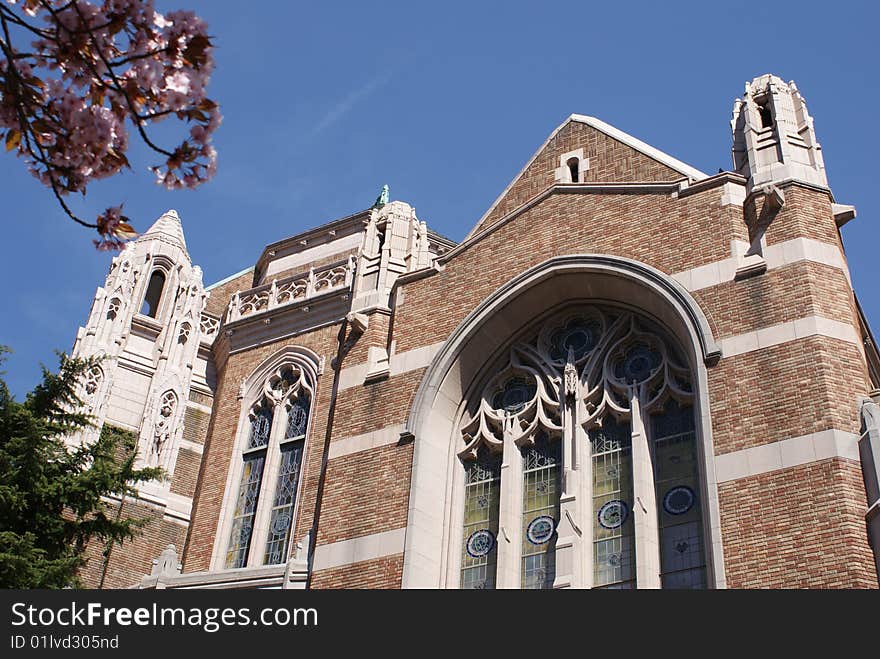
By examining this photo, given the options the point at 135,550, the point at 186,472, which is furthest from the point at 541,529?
the point at 186,472

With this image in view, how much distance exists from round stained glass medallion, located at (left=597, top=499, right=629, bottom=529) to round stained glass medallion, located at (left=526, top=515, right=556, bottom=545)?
2.28 feet

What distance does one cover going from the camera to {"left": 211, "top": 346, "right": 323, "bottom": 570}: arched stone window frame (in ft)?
61.4

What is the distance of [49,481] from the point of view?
52.7 feet

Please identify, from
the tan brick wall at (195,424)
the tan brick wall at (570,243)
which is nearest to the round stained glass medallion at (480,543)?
the tan brick wall at (570,243)

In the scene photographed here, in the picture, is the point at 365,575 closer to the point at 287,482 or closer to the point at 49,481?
the point at 287,482

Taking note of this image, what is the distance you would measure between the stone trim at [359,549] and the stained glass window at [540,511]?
5.56 ft

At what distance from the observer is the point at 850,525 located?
42.7 feet

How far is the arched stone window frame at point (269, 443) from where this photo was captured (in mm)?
18719

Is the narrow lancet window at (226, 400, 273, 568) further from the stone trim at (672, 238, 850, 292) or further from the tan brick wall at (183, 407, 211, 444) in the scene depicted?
the stone trim at (672, 238, 850, 292)

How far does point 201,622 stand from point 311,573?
17.4 feet

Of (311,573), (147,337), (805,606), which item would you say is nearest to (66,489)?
(311,573)

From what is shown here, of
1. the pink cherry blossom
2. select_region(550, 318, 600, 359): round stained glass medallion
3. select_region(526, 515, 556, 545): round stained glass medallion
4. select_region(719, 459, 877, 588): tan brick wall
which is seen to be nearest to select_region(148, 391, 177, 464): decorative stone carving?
select_region(550, 318, 600, 359): round stained glass medallion

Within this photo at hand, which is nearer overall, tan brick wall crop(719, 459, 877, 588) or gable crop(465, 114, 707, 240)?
tan brick wall crop(719, 459, 877, 588)

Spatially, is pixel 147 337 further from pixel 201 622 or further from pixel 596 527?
pixel 201 622
